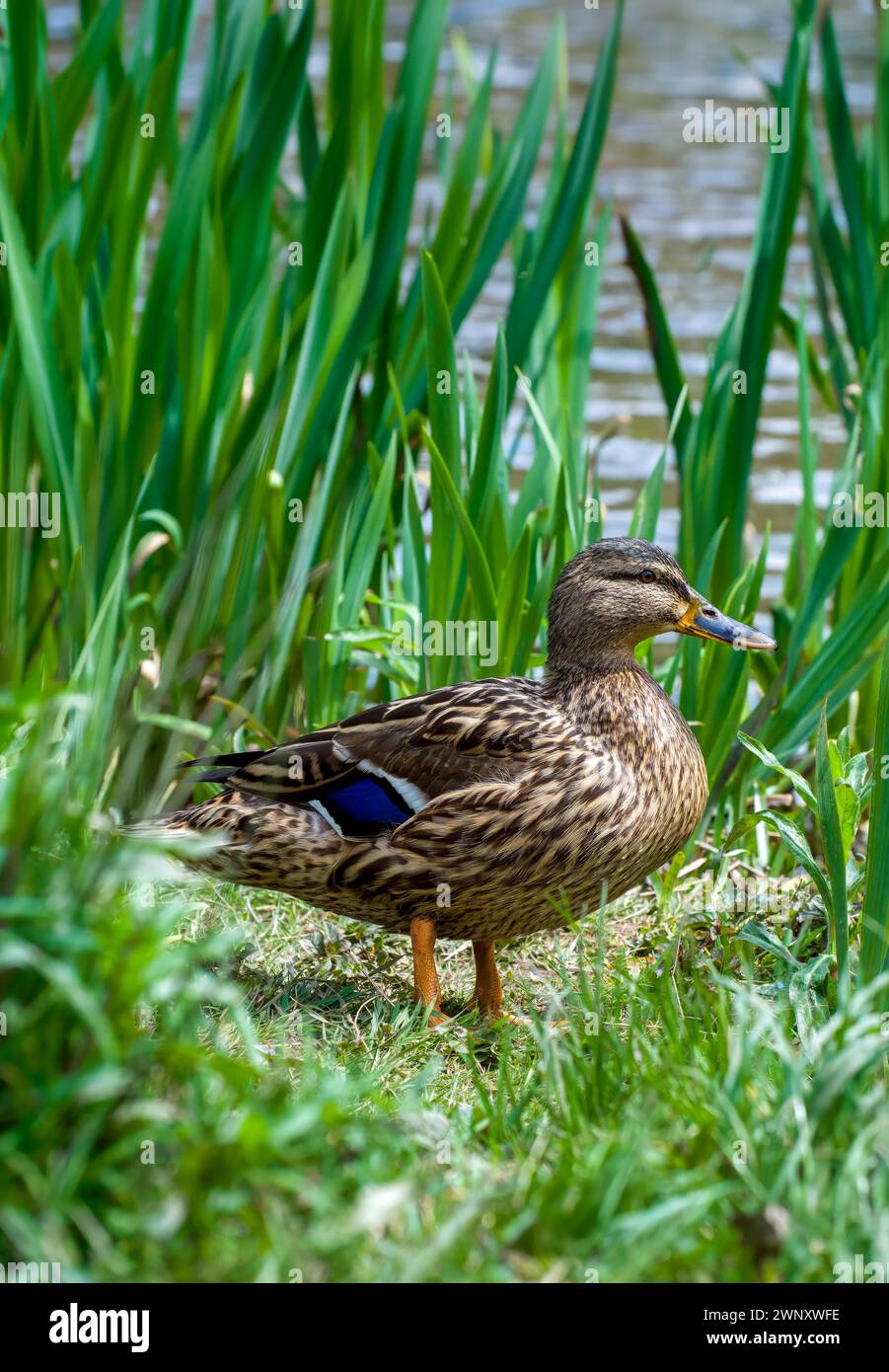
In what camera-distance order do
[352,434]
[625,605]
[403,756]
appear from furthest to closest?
[352,434], [625,605], [403,756]

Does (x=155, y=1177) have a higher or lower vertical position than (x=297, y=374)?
lower

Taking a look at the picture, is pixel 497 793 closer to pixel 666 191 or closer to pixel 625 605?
pixel 625 605

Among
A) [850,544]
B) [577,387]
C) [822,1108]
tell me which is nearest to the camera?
[822,1108]

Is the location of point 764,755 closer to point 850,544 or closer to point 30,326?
point 850,544

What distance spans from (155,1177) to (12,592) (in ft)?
7.46

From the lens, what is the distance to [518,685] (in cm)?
363

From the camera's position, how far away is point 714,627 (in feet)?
11.9

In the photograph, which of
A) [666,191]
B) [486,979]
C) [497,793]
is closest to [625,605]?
[497,793]

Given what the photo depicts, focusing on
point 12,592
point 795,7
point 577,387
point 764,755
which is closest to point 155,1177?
point 764,755

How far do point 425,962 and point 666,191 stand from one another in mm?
8276

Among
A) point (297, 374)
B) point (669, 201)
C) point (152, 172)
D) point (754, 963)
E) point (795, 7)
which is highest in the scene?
point (669, 201)

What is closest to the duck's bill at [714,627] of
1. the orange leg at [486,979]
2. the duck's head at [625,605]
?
the duck's head at [625,605]

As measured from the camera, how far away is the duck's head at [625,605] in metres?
3.58

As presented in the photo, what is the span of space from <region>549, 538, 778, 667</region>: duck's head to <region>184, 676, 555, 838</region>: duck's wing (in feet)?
0.52
